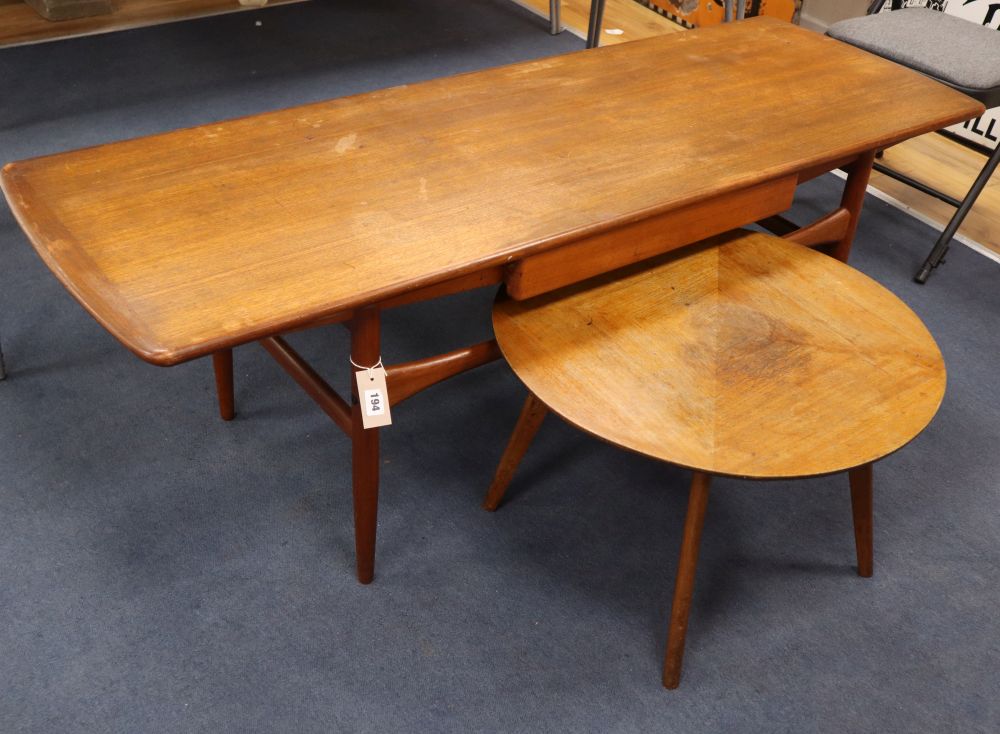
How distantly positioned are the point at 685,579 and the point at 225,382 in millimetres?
850

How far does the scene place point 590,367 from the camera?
4.11 ft

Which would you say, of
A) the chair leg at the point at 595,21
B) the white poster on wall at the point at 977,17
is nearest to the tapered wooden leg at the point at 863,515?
the white poster on wall at the point at 977,17

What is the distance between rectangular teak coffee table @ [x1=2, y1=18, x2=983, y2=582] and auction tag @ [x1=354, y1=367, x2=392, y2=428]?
25 mm

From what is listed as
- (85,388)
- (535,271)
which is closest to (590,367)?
(535,271)

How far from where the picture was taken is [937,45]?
2.07 m

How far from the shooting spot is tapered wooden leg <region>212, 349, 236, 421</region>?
1.62 meters

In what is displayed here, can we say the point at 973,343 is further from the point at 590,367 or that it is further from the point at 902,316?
the point at 590,367

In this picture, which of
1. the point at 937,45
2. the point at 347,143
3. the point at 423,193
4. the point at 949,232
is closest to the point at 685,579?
the point at 423,193

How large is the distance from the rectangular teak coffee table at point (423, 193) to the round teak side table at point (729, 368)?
0.21 ft

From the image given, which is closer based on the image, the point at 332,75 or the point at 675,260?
the point at 675,260

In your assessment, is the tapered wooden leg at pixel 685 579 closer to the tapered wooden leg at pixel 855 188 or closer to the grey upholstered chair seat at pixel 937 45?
the tapered wooden leg at pixel 855 188

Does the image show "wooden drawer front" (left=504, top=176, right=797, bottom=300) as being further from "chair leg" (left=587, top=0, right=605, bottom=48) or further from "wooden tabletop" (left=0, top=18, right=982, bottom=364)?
"chair leg" (left=587, top=0, right=605, bottom=48)

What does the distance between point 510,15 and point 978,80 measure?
1790mm

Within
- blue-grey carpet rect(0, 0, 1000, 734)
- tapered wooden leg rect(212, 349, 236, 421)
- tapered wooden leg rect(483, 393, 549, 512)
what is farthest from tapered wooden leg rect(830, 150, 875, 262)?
tapered wooden leg rect(212, 349, 236, 421)
